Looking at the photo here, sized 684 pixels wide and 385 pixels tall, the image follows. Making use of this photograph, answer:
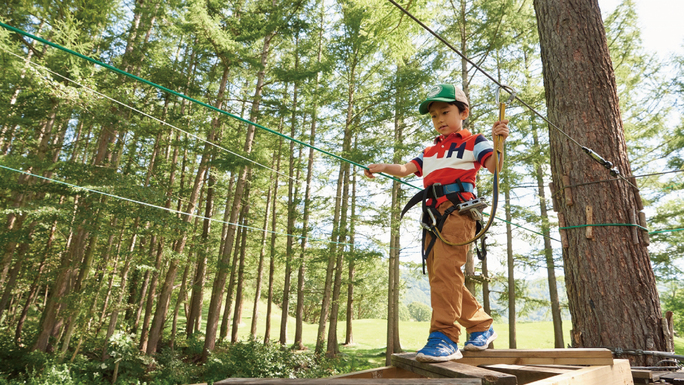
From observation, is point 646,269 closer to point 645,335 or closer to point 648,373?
point 645,335

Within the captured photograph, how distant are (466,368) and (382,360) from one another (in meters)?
14.9

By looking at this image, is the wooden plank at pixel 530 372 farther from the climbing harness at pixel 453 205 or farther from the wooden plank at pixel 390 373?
the climbing harness at pixel 453 205

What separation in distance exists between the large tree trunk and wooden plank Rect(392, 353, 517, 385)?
76.0 inches

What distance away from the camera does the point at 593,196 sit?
3166 millimetres

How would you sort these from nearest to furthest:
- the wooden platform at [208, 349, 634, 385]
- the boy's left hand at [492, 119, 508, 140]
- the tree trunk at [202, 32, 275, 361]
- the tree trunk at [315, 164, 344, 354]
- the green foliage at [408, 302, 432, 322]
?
1. the wooden platform at [208, 349, 634, 385]
2. the boy's left hand at [492, 119, 508, 140]
3. the tree trunk at [202, 32, 275, 361]
4. the tree trunk at [315, 164, 344, 354]
5. the green foliage at [408, 302, 432, 322]

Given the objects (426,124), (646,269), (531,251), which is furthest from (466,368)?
(531,251)

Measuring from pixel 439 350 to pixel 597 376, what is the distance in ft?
2.51

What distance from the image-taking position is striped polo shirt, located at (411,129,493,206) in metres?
2.25

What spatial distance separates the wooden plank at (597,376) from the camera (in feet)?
5.09

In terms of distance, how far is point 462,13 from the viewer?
1076 centimetres

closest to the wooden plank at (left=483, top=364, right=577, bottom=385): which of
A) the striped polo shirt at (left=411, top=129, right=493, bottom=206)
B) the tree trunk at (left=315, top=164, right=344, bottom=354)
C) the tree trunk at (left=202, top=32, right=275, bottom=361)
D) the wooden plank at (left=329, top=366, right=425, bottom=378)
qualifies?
the wooden plank at (left=329, top=366, right=425, bottom=378)

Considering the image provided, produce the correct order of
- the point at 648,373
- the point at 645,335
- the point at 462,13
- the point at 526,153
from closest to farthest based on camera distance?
the point at 648,373
the point at 645,335
the point at 462,13
the point at 526,153

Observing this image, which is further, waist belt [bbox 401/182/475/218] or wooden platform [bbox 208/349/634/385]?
waist belt [bbox 401/182/475/218]

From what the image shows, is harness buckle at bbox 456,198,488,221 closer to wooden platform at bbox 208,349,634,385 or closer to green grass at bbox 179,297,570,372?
wooden platform at bbox 208,349,634,385
